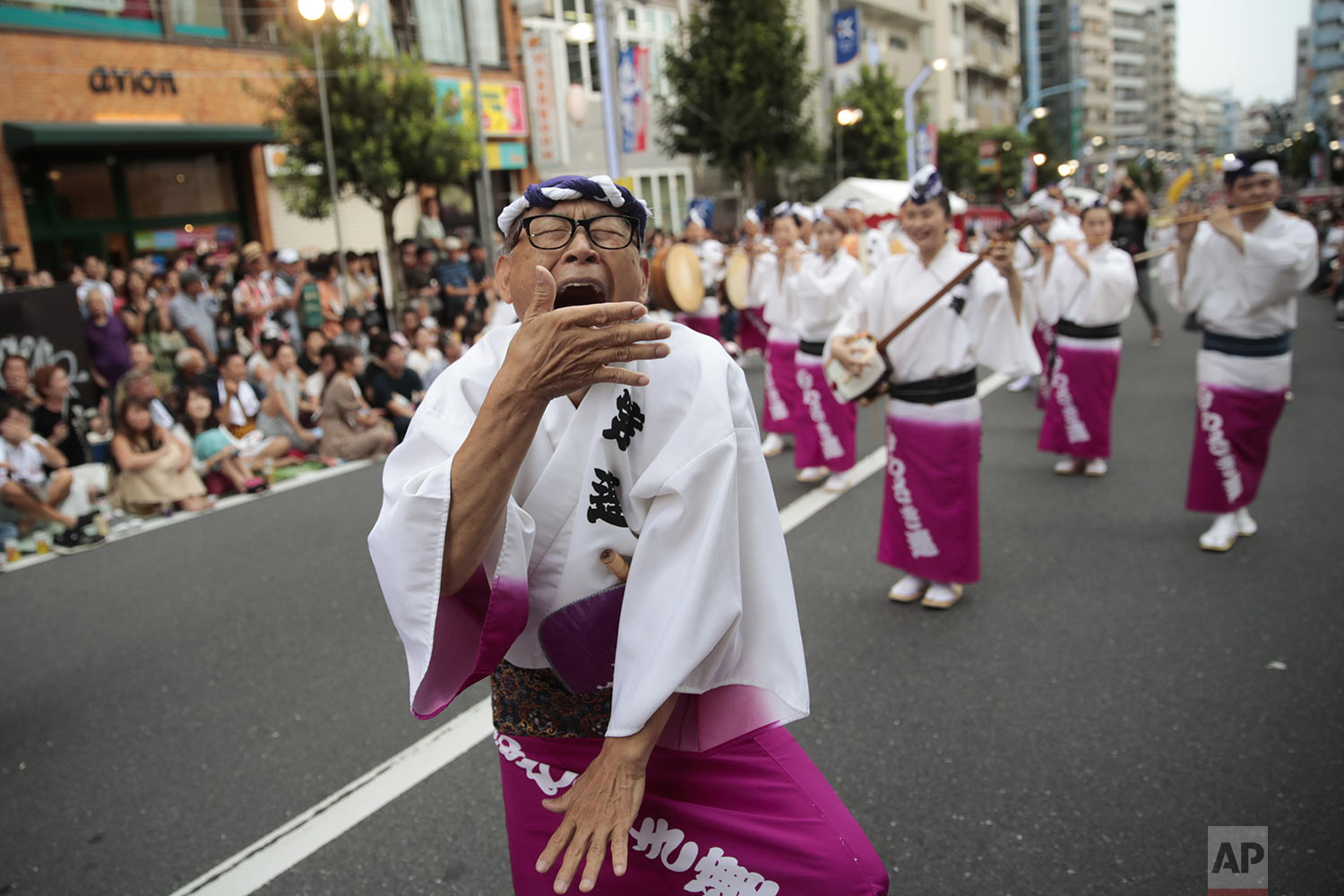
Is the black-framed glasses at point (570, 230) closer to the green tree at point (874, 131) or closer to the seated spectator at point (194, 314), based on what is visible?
the seated spectator at point (194, 314)

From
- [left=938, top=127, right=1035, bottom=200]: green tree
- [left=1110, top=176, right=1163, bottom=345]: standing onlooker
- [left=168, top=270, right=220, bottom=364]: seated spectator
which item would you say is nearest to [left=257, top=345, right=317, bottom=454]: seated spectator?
[left=168, top=270, right=220, bottom=364]: seated spectator

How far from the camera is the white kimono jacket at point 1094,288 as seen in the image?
22.1 ft

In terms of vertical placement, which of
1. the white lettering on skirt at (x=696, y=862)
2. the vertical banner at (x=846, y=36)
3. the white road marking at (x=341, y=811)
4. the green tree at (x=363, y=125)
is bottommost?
the white road marking at (x=341, y=811)

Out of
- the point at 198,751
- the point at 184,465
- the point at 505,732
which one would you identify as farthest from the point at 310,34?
the point at 505,732

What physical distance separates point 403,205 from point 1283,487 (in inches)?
624

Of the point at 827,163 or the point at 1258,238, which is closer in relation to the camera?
the point at 1258,238

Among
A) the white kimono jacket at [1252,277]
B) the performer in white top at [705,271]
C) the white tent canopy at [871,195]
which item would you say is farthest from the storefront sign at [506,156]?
the white kimono jacket at [1252,277]

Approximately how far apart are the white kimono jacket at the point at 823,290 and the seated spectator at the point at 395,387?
383 centimetres

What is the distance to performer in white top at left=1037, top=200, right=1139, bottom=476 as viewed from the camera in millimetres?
6711

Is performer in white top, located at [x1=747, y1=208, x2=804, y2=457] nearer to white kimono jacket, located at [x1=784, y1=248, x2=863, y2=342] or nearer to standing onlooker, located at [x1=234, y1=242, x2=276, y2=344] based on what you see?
white kimono jacket, located at [x1=784, y1=248, x2=863, y2=342]

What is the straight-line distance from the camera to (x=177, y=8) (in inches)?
584

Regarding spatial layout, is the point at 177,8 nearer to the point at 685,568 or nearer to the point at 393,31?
the point at 393,31

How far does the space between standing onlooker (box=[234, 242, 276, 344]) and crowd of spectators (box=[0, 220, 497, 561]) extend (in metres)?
0.01
